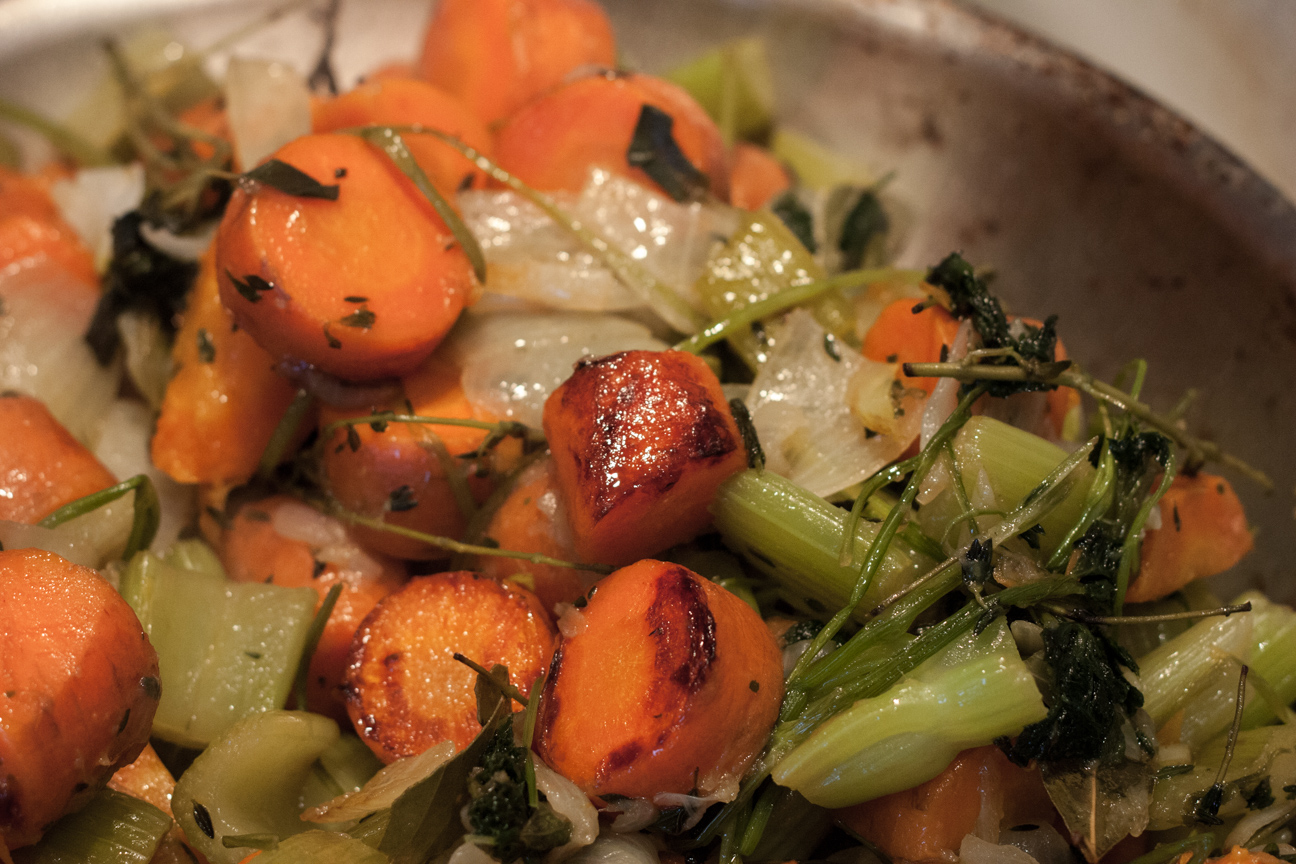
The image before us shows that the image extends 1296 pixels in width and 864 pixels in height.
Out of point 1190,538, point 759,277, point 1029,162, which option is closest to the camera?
point 1190,538

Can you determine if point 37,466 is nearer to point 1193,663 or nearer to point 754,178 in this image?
point 754,178

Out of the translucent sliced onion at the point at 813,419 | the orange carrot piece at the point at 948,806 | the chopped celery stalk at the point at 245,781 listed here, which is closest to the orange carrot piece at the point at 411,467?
the chopped celery stalk at the point at 245,781

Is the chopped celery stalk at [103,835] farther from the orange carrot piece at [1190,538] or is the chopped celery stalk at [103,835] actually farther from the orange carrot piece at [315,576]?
the orange carrot piece at [1190,538]

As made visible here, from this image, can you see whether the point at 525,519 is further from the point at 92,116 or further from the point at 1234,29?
the point at 1234,29

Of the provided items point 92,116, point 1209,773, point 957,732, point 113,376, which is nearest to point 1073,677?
point 957,732

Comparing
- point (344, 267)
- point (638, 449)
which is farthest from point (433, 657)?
point (344, 267)

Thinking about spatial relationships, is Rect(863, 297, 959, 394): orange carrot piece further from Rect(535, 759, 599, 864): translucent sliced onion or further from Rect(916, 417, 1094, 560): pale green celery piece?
Rect(535, 759, 599, 864): translucent sliced onion
